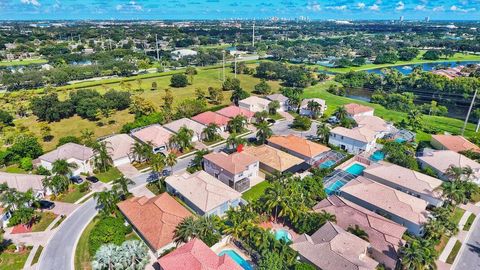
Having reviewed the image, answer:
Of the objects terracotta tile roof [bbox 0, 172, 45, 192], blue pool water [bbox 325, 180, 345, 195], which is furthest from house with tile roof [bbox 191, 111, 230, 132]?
terracotta tile roof [bbox 0, 172, 45, 192]

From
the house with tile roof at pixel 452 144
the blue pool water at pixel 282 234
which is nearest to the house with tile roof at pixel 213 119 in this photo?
the blue pool water at pixel 282 234

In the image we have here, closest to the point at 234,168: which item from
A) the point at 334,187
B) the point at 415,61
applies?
the point at 334,187

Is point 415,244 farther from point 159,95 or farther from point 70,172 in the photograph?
point 159,95

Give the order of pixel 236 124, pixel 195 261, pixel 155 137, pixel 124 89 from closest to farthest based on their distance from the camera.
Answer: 1. pixel 195 261
2. pixel 155 137
3. pixel 236 124
4. pixel 124 89

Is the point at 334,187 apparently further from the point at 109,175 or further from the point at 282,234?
the point at 109,175

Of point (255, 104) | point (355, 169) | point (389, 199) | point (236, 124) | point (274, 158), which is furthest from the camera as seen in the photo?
point (255, 104)

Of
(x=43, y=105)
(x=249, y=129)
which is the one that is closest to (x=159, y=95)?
(x=43, y=105)
